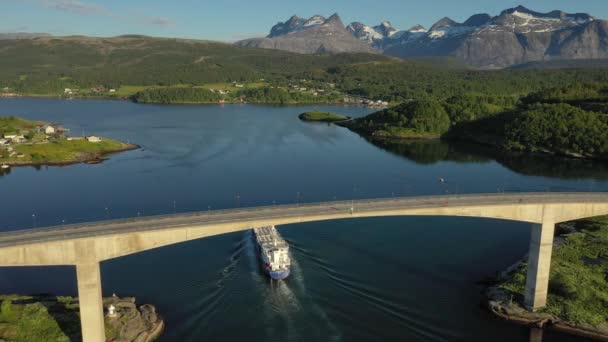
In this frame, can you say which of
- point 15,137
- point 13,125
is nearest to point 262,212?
point 15,137

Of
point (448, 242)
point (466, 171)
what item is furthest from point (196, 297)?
point (466, 171)

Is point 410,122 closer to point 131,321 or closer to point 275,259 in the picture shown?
point 275,259

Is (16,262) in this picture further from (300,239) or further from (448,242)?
(448,242)

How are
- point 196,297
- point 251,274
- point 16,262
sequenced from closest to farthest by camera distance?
1. point 16,262
2. point 196,297
3. point 251,274

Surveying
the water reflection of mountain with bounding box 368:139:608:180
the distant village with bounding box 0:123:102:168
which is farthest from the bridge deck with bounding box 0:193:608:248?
the distant village with bounding box 0:123:102:168

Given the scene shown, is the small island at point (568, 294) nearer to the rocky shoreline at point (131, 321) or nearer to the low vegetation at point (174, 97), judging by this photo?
the rocky shoreline at point (131, 321)
